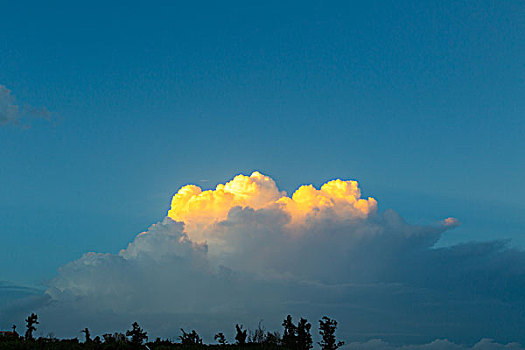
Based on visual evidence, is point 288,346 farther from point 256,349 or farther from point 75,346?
point 75,346

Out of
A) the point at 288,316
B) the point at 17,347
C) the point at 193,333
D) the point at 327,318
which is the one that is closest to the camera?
the point at 17,347

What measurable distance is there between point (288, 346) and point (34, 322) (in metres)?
25.6

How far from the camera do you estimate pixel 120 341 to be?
50.2 meters

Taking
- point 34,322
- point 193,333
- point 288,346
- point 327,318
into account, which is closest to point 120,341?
point 193,333

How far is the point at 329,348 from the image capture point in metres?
60.2

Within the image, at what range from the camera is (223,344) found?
53688 millimetres

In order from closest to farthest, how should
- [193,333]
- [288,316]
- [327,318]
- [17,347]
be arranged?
[17,347]
[193,333]
[288,316]
[327,318]

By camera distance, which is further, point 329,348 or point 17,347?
point 329,348

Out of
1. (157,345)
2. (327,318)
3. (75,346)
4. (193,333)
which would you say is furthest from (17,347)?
(327,318)

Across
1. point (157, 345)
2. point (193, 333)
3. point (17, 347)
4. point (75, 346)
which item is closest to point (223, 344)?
point (193, 333)

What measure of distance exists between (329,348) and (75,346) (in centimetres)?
2649

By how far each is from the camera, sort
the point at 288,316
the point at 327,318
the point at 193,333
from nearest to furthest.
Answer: the point at 193,333, the point at 288,316, the point at 327,318

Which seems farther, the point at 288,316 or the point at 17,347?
the point at 288,316

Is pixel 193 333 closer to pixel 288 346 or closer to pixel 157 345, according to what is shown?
pixel 157 345
